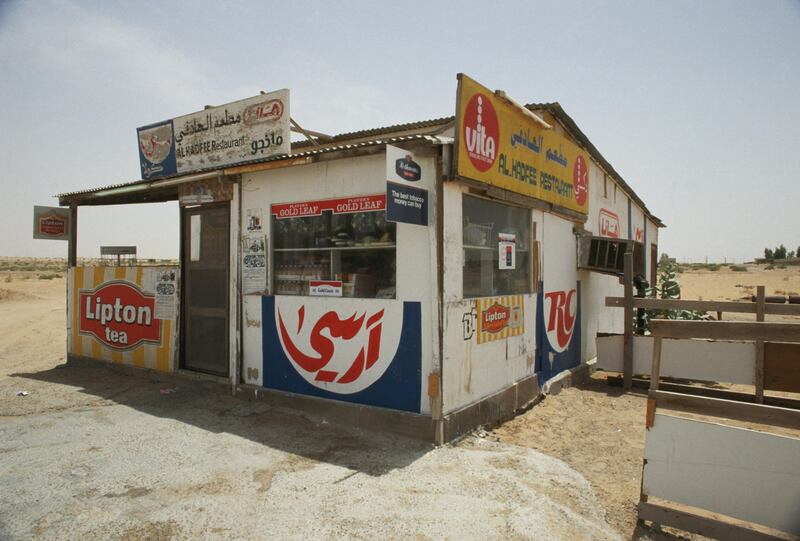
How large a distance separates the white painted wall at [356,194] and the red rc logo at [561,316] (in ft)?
11.2

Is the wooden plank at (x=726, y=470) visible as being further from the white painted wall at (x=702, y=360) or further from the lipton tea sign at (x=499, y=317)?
the white painted wall at (x=702, y=360)

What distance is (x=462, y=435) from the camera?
5.55 m

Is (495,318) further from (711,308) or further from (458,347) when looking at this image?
(711,308)

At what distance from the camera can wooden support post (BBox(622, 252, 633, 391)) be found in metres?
8.75

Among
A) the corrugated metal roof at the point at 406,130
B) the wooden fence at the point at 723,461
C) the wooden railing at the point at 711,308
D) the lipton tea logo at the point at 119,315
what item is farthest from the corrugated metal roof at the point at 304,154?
the wooden railing at the point at 711,308

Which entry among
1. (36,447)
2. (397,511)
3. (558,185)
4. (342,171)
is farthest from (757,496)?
(36,447)

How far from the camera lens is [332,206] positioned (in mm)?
6035

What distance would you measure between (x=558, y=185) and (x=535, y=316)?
7.52 feet

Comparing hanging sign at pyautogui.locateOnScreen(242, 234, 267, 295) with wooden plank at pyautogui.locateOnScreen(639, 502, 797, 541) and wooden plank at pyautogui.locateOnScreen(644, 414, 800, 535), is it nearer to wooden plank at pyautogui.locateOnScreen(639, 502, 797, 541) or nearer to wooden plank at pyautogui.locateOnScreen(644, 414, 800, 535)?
wooden plank at pyautogui.locateOnScreen(644, 414, 800, 535)

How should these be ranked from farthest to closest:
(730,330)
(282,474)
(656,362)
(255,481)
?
(282,474) → (255,481) → (656,362) → (730,330)

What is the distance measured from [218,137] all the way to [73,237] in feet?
14.6

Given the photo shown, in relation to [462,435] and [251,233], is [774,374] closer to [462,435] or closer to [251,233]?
[462,435]

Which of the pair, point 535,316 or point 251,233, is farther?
point 535,316

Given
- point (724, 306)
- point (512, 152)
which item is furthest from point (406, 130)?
point (724, 306)
